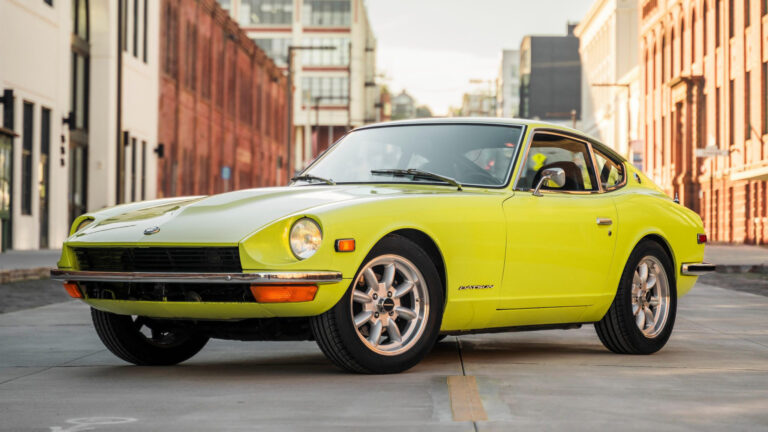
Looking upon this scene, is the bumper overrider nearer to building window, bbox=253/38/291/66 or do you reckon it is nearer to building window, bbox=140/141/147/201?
building window, bbox=140/141/147/201

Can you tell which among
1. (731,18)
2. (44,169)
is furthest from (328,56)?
(44,169)

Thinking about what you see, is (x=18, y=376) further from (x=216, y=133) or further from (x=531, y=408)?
(x=216, y=133)

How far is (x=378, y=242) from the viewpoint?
22.3 feet

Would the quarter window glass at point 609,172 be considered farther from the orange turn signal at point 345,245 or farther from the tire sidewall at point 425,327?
the orange turn signal at point 345,245

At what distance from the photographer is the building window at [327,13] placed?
104m

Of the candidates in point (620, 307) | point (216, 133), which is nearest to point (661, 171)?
point (216, 133)

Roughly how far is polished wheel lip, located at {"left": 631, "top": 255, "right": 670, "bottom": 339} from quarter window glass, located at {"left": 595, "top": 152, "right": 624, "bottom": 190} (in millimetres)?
576

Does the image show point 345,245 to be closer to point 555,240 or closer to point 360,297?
point 360,297

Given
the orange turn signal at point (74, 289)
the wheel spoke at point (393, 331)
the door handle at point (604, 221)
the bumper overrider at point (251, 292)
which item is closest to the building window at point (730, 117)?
the door handle at point (604, 221)

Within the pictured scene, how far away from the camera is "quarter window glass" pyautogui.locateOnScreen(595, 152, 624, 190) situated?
8.80 metres

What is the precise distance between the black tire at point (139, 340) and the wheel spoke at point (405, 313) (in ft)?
4.45

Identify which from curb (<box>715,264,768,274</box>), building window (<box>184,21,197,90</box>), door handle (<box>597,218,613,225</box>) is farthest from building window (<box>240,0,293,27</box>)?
door handle (<box>597,218,613,225</box>)

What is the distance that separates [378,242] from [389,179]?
1.06m

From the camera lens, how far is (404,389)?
635 cm
